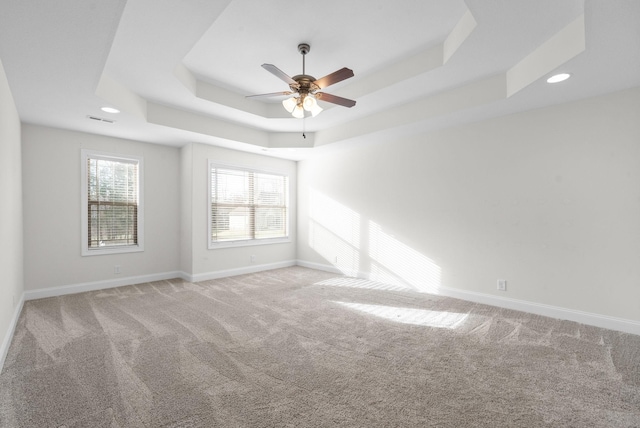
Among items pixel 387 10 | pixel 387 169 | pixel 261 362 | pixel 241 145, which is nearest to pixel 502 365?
pixel 261 362

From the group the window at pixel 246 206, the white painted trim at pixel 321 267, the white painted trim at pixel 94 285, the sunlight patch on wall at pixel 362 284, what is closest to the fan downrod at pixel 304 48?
the window at pixel 246 206

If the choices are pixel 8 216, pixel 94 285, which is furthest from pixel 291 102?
pixel 94 285

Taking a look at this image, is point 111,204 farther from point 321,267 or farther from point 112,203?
point 321,267

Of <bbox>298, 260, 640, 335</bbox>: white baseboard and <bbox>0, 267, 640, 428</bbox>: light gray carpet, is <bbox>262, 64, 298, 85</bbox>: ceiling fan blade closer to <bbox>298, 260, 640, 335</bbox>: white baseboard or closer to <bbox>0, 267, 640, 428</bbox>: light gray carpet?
<bbox>0, 267, 640, 428</bbox>: light gray carpet

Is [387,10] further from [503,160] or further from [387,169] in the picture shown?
[387,169]

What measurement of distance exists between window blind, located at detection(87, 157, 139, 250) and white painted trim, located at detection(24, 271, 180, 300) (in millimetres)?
568

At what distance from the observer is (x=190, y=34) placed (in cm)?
259

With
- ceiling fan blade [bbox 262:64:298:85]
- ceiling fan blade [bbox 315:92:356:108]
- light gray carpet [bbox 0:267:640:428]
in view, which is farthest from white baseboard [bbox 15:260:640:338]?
ceiling fan blade [bbox 262:64:298:85]

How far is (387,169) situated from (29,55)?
4.48 metres

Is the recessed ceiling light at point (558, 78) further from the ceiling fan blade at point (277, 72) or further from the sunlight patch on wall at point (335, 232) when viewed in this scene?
the sunlight patch on wall at point (335, 232)

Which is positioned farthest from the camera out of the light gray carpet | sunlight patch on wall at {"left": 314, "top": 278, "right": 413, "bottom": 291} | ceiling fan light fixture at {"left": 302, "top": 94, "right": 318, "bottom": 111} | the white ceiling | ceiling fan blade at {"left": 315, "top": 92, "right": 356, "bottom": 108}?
sunlight patch on wall at {"left": 314, "top": 278, "right": 413, "bottom": 291}

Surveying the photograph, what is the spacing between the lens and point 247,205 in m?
6.05

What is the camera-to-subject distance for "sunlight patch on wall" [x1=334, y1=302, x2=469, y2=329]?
330 centimetres

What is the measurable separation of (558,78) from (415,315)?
2.82 meters
